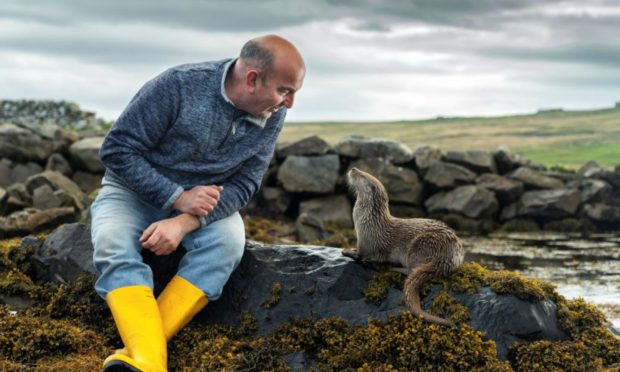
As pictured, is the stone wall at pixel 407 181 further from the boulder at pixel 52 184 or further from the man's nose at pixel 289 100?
the man's nose at pixel 289 100

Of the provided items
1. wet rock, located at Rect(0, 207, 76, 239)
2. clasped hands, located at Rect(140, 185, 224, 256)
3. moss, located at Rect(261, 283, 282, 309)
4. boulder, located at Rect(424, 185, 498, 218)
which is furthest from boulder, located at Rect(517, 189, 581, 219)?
clasped hands, located at Rect(140, 185, 224, 256)

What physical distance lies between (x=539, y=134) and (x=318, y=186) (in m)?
50.4

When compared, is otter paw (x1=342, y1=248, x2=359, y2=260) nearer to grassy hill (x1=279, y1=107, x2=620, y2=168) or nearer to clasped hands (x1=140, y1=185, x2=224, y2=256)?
clasped hands (x1=140, y1=185, x2=224, y2=256)

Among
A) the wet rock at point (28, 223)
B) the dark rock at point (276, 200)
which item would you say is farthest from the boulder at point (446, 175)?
the wet rock at point (28, 223)

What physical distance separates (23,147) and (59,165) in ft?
4.51

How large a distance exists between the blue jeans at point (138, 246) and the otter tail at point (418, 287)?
4.89ft

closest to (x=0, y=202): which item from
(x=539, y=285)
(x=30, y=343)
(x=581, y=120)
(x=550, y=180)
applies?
(x=30, y=343)

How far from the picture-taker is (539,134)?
65.7m

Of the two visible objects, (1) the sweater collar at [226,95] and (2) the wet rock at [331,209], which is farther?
(2) the wet rock at [331,209]

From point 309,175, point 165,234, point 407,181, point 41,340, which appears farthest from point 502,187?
point 41,340

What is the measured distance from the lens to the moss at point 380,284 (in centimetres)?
613

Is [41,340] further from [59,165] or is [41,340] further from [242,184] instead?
[59,165]

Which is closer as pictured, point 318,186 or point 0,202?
point 0,202

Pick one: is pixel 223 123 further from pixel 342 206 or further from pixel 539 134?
pixel 539 134
